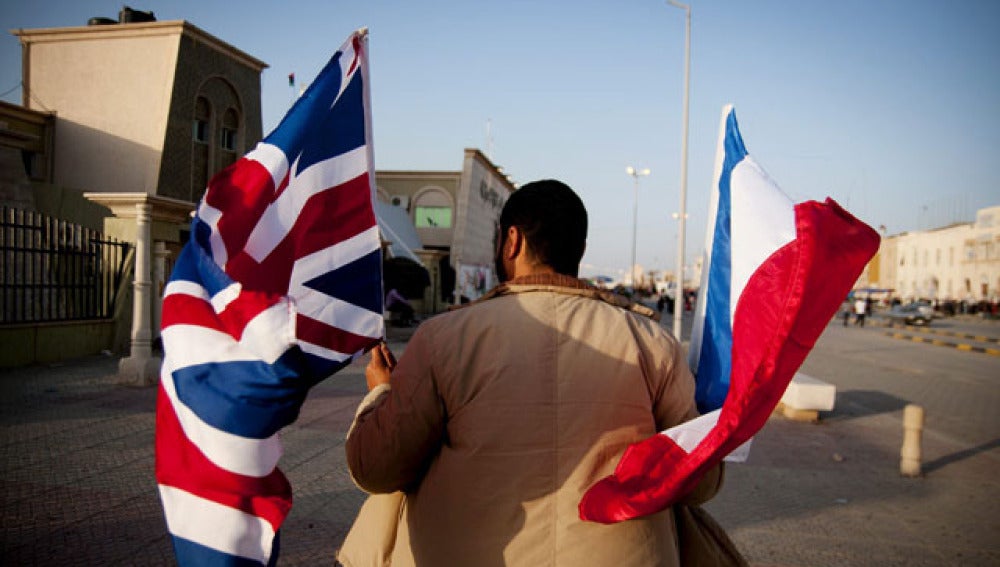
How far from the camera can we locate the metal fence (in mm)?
10781

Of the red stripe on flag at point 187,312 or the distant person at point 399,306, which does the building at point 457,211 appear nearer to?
the distant person at point 399,306

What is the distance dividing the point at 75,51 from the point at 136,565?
69.1 ft

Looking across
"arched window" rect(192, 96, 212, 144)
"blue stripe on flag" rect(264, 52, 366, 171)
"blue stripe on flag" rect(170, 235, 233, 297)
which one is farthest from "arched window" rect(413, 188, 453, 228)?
"blue stripe on flag" rect(170, 235, 233, 297)

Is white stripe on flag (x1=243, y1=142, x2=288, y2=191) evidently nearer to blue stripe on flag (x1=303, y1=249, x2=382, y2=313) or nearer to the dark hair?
blue stripe on flag (x1=303, y1=249, x2=382, y2=313)

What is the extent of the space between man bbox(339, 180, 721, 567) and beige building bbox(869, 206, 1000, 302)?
74573mm

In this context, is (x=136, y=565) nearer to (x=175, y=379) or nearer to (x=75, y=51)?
(x=175, y=379)

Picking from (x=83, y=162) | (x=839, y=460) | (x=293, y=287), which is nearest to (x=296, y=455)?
(x=293, y=287)

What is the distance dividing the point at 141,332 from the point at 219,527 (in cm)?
947

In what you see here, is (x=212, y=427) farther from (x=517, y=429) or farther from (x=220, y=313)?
(x=517, y=429)

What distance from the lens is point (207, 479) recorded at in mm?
1686

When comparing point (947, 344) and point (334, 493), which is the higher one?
point (334, 493)

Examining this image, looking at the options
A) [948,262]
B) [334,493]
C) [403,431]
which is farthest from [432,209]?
[948,262]

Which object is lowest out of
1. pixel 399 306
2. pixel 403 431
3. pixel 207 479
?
pixel 399 306

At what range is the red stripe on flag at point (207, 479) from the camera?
1680 millimetres
